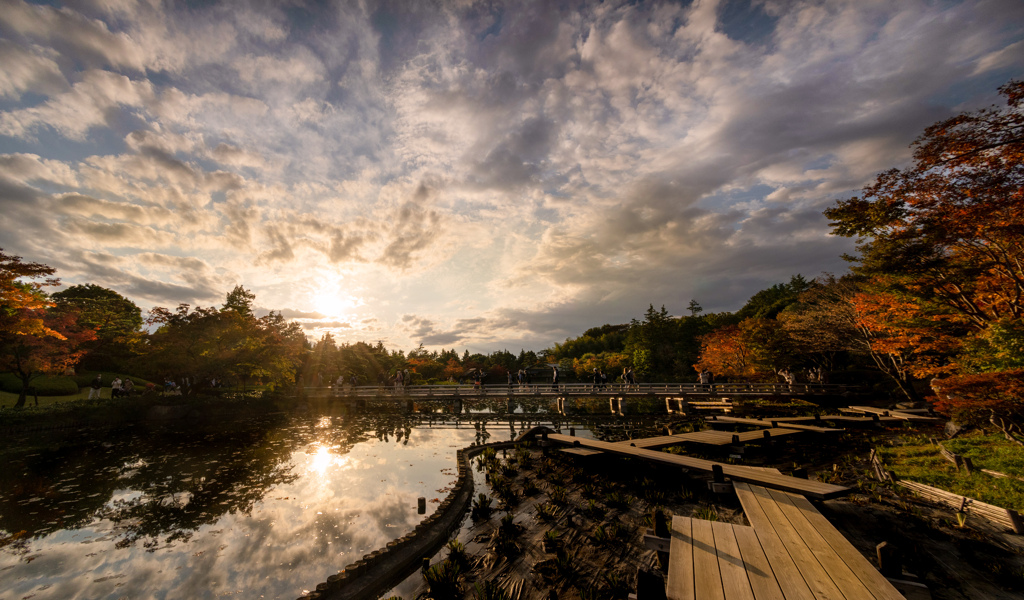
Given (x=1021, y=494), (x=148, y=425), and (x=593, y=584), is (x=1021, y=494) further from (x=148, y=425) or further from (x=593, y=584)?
(x=148, y=425)

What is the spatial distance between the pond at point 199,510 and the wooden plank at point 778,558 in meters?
7.64

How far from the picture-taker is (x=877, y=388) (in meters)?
31.7

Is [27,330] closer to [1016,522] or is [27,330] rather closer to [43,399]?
[43,399]

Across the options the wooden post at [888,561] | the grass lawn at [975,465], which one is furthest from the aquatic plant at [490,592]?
the grass lawn at [975,465]

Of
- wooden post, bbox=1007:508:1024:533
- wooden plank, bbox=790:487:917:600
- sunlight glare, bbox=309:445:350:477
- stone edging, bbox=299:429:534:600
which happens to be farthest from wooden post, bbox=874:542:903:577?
sunlight glare, bbox=309:445:350:477

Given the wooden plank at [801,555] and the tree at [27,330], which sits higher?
the tree at [27,330]

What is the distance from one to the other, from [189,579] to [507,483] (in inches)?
305

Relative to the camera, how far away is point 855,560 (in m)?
4.59

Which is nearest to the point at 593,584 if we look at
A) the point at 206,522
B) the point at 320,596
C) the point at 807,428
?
the point at 320,596

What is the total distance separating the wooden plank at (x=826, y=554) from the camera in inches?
158

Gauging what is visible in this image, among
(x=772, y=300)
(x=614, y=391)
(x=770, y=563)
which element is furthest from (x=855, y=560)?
(x=772, y=300)

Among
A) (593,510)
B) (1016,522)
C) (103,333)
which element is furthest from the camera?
(103,333)

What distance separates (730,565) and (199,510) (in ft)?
43.4

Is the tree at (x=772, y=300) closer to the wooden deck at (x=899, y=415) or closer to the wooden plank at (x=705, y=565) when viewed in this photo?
the wooden deck at (x=899, y=415)
